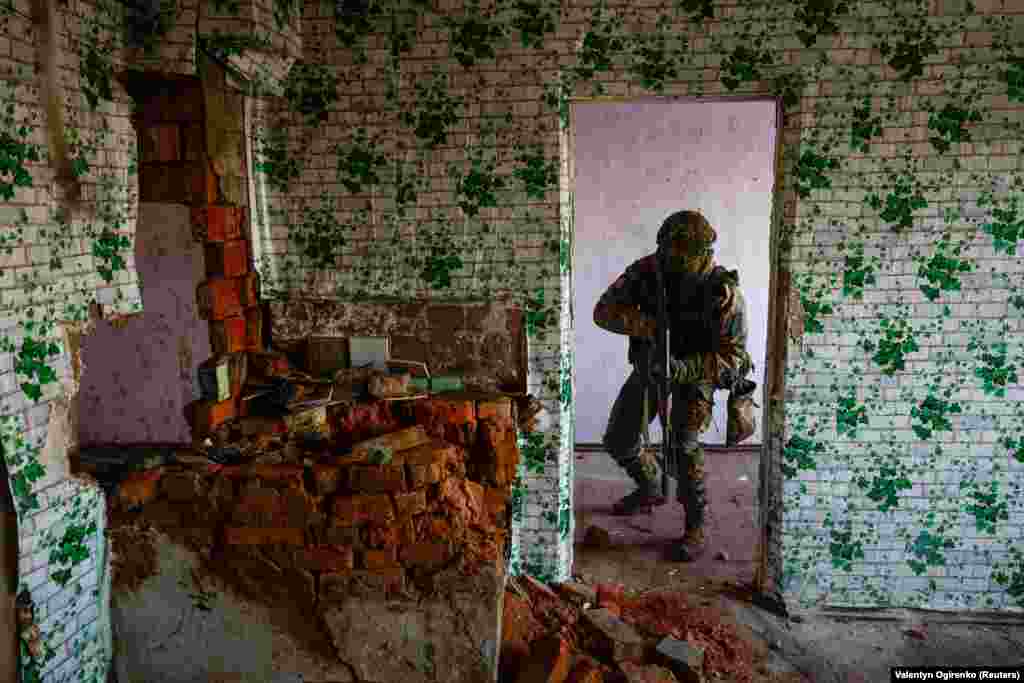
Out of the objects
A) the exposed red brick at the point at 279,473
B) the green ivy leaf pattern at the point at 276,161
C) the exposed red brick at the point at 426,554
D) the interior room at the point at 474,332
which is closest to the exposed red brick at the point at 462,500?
the interior room at the point at 474,332

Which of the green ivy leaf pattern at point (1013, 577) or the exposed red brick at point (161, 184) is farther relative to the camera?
the green ivy leaf pattern at point (1013, 577)

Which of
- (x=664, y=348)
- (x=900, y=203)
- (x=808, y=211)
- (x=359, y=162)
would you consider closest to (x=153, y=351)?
(x=359, y=162)

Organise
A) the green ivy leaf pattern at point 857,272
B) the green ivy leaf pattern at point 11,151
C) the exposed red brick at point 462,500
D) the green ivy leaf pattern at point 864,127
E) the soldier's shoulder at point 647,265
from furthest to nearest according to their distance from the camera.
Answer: the soldier's shoulder at point 647,265
the green ivy leaf pattern at point 857,272
the green ivy leaf pattern at point 864,127
the exposed red brick at point 462,500
the green ivy leaf pattern at point 11,151

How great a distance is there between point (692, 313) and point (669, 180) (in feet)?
6.65

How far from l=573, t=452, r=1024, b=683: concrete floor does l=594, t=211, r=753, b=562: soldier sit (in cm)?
28

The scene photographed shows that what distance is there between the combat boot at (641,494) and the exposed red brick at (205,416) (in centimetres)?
286

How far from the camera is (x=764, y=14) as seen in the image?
145 inches

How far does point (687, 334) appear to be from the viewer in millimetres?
4922

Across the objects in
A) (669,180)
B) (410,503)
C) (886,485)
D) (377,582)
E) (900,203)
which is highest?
(669,180)

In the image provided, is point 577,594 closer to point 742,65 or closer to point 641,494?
point 641,494

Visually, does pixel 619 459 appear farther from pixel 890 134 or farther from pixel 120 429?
pixel 120 429

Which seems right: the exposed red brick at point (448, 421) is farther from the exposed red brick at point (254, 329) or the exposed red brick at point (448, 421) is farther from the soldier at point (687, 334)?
the soldier at point (687, 334)

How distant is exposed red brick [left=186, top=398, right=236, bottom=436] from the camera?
11.4ft

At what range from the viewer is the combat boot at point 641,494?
5336mm
